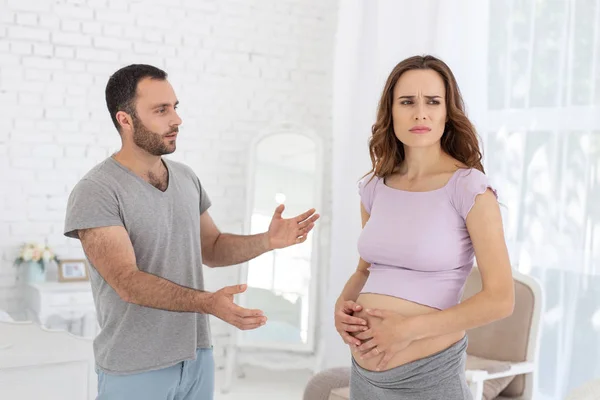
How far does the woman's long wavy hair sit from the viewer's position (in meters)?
1.78

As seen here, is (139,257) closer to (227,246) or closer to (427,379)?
(227,246)

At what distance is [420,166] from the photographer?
5.89 ft

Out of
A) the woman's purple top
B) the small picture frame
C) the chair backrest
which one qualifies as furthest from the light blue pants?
the small picture frame

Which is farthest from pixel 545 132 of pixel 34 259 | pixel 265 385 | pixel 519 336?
pixel 34 259

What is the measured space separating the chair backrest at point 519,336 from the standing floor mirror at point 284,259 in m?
1.60

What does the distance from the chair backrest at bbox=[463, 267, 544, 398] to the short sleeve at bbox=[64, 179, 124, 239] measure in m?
1.73

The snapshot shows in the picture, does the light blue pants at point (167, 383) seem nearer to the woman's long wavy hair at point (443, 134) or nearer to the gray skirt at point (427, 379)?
the gray skirt at point (427, 379)

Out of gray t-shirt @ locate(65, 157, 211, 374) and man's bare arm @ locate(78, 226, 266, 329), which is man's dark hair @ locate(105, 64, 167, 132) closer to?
gray t-shirt @ locate(65, 157, 211, 374)

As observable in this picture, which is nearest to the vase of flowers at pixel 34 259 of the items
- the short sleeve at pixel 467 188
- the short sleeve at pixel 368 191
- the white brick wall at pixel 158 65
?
the white brick wall at pixel 158 65

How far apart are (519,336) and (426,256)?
4.87 feet

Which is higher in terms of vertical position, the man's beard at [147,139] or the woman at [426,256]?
the man's beard at [147,139]

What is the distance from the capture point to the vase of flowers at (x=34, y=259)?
13.1 ft

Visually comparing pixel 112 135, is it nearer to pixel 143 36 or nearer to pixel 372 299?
pixel 143 36

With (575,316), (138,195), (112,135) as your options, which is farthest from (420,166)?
(112,135)
